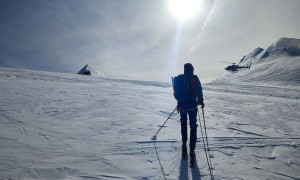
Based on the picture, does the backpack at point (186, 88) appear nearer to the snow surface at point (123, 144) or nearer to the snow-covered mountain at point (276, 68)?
the snow surface at point (123, 144)

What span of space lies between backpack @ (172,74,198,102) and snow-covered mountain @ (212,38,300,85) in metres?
64.3

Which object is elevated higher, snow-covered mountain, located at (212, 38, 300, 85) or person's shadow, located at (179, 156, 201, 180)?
snow-covered mountain, located at (212, 38, 300, 85)

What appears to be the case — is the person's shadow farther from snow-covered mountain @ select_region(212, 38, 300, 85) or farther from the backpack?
snow-covered mountain @ select_region(212, 38, 300, 85)

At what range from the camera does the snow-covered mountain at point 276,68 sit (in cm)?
8306

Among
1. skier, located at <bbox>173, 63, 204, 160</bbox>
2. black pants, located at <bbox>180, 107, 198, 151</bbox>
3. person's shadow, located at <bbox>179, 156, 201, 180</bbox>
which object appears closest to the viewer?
person's shadow, located at <bbox>179, 156, 201, 180</bbox>

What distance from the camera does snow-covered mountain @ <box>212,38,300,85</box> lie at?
8306cm

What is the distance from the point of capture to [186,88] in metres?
6.62

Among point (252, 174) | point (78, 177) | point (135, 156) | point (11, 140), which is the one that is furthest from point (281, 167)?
Answer: point (11, 140)

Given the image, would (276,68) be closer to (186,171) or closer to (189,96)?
(189,96)

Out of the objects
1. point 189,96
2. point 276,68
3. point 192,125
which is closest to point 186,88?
point 189,96

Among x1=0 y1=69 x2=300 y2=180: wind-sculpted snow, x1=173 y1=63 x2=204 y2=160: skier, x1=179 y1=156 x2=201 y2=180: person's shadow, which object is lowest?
x1=179 y1=156 x2=201 y2=180: person's shadow

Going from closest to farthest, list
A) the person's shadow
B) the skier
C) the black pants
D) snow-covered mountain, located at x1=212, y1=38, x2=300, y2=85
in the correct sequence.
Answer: the person's shadow
the black pants
the skier
snow-covered mountain, located at x1=212, y1=38, x2=300, y2=85

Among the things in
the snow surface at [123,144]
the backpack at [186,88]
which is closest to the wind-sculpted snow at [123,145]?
the snow surface at [123,144]

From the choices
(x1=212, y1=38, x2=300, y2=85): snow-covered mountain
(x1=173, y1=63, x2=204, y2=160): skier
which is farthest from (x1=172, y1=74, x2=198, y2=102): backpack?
(x1=212, y1=38, x2=300, y2=85): snow-covered mountain
